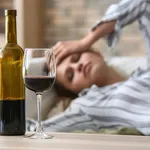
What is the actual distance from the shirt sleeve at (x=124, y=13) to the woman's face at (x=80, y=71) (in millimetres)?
162

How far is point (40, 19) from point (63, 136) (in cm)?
141

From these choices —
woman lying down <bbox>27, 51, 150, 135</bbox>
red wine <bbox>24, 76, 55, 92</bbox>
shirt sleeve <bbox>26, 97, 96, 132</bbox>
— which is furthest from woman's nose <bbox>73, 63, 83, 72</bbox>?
red wine <bbox>24, 76, 55, 92</bbox>

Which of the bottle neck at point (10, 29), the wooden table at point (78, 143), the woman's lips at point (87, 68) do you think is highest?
the bottle neck at point (10, 29)

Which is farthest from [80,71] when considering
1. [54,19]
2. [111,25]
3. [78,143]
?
[78,143]

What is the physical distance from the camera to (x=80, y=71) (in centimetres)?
234

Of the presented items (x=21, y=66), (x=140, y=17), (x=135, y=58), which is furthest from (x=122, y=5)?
(x=21, y=66)

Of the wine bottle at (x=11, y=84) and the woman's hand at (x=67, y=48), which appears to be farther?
the woman's hand at (x=67, y=48)

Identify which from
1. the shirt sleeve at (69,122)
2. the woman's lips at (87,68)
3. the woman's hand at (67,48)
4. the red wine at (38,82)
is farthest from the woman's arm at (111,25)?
the red wine at (38,82)

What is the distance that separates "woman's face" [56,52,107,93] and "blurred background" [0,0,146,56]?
0.77ft

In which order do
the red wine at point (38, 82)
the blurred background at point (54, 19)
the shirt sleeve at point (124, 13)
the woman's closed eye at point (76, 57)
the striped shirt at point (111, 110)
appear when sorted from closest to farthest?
the red wine at point (38, 82) → the striped shirt at point (111, 110) → the shirt sleeve at point (124, 13) → the woman's closed eye at point (76, 57) → the blurred background at point (54, 19)

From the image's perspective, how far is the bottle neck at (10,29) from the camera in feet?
4.60

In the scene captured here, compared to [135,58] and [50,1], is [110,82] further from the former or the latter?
[50,1]

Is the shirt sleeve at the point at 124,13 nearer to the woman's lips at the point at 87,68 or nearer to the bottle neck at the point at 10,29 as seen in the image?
the woman's lips at the point at 87,68

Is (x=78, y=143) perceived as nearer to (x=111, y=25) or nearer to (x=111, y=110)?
(x=111, y=110)
